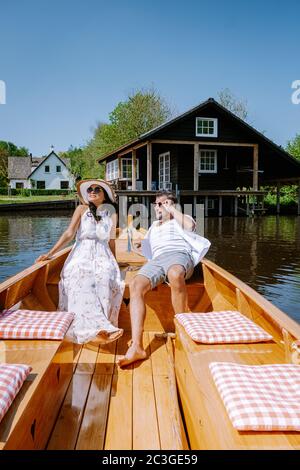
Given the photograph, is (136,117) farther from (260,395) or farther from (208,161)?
(260,395)

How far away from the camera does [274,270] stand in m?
10.0

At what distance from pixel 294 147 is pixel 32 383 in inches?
1951

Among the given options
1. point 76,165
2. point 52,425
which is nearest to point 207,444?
point 52,425

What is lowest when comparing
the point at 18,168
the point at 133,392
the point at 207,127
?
the point at 133,392

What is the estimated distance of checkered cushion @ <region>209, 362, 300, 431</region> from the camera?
1653 millimetres

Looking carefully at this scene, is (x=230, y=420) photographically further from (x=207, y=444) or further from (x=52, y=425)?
(x=52, y=425)

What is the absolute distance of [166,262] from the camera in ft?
12.5

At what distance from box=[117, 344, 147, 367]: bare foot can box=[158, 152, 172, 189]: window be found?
69.2 feet

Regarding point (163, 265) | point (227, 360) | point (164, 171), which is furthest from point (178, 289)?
point (164, 171)

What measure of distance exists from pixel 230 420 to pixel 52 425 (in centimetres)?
119

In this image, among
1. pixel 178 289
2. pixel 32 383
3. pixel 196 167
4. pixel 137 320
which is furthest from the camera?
pixel 196 167

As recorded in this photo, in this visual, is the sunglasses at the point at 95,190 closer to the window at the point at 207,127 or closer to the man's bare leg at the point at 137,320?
the man's bare leg at the point at 137,320

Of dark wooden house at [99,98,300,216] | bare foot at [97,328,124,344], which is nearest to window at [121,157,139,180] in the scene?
dark wooden house at [99,98,300,216]

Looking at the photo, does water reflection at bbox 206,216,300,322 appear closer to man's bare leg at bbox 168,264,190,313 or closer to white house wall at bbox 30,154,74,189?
man's bare leg at bbox 168,264,190,313
